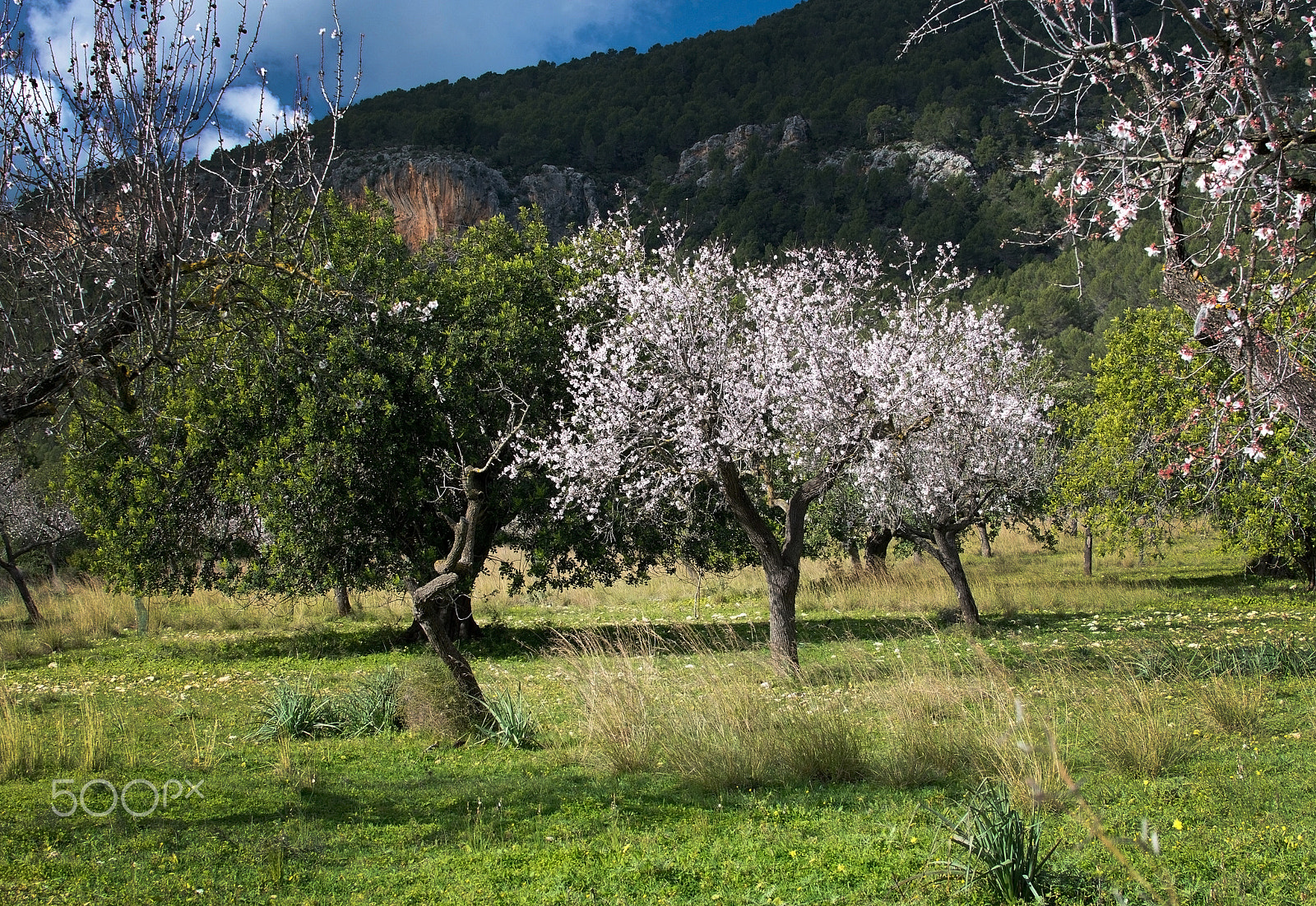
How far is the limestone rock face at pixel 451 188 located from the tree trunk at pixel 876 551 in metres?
23.8

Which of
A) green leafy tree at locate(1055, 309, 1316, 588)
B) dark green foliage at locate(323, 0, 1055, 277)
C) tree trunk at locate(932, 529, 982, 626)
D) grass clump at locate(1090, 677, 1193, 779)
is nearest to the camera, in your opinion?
grass clump at locate(1090, 677, 1193, 779)

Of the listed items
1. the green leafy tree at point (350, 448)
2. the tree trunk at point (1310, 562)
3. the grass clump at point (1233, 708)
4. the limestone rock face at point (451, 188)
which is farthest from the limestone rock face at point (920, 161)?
the grass clump at point (1233, 708)

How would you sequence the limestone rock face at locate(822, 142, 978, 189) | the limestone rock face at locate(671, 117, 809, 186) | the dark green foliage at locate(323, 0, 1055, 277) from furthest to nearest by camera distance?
the limestone rock face at locate(671, 117, 809, 186) < the limestone rock face at locate(822, 142, 978, 189) < the dark green foliage at locate(323, 0, 1055, 277)

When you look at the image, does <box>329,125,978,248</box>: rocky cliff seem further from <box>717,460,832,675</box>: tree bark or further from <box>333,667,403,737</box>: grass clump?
<box>333,667,403,737</box>: grass clump

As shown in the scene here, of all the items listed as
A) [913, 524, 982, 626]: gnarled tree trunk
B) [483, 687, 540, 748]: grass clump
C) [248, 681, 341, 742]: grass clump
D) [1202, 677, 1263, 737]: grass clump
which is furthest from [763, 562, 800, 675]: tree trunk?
[913, 524, 982, 626]: gnarled tree trunk

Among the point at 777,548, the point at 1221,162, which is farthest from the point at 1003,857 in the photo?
the point at 777,548

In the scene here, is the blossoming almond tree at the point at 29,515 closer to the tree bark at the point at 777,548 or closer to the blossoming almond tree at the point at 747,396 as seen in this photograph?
the blossoming almond tree at the point at 747,396

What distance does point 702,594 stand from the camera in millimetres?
22266

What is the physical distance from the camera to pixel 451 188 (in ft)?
163

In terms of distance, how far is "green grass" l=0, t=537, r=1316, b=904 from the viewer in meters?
4.36

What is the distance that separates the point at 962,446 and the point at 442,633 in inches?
416

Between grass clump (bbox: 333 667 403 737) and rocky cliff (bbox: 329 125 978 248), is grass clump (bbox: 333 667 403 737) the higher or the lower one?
the lower one

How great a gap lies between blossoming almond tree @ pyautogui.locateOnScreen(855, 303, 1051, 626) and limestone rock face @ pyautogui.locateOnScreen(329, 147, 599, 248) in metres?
27.8

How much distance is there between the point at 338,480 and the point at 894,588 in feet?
44.0
